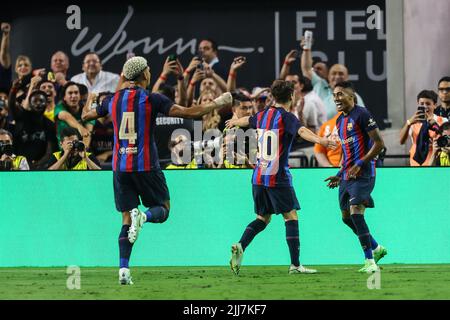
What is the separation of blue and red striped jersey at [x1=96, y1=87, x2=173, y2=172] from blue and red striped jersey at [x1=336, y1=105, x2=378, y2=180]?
1930mm

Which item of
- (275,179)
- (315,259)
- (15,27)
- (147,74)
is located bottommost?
(315,259)

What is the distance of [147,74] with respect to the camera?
29.8 ft

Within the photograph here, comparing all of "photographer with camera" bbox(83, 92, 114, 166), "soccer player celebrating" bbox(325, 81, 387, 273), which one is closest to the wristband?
"soccer player celebrating" bbox(325, 81, 387, 273)

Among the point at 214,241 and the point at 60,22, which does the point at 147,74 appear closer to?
the point at 214,241

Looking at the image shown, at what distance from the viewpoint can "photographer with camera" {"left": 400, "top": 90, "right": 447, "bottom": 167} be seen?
37.3ft

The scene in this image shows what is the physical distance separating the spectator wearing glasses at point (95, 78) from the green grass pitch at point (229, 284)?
3283 millimetres

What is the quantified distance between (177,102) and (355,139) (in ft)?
11.0

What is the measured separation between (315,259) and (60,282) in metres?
2.99

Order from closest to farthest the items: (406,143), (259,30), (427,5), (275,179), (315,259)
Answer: (275,179) → (315,259) → (406,143) → (427,5) → (259,30)

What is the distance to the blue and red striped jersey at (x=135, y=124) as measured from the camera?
898 cm

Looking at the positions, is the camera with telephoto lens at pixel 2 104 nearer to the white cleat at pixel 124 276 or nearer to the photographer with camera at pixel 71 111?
the photographer with camera at pixel 71 111

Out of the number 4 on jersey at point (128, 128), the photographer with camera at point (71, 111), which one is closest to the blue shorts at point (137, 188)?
the number 4 on jersey at point (128, 128)

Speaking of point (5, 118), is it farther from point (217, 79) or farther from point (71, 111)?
point (217, 79)

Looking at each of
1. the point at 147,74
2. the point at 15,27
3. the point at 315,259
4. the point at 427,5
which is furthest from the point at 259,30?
the point at 147,74
